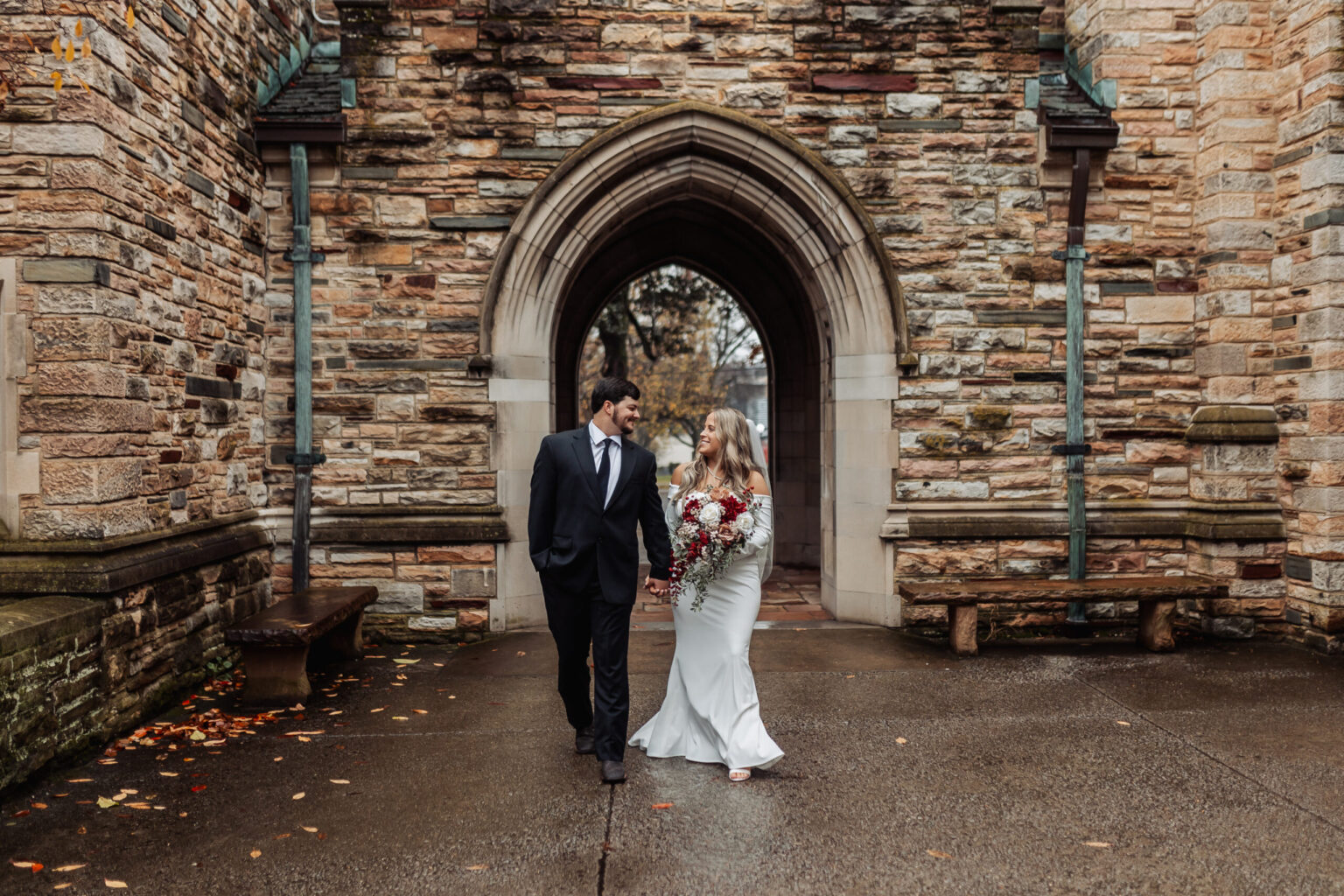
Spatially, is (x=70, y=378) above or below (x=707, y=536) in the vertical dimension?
above

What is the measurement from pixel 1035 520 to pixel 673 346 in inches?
564

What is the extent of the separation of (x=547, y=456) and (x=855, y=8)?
461 cm

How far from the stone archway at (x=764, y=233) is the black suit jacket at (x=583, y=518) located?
2659 mm

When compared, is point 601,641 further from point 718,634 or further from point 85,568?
point 85,568

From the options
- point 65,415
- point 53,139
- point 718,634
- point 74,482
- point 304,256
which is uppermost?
point 53,139

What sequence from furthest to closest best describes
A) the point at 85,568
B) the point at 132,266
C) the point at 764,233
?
the point at 764,233, the point at 132,266, the point at 85,568

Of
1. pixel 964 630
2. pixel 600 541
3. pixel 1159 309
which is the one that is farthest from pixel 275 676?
pixel 1159 309

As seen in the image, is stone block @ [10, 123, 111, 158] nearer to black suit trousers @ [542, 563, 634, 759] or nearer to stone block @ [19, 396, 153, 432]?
stone block @ [19, 396, 153, 432]

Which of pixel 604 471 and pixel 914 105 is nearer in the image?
pixel 604 471

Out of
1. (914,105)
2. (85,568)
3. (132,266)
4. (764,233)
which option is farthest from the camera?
(764,233)

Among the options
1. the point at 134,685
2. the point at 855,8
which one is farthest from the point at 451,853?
the point at 855,8

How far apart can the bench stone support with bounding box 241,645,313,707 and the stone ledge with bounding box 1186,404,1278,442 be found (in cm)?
628

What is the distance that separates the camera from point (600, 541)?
3982mm

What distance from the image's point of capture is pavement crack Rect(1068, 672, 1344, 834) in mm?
3530
